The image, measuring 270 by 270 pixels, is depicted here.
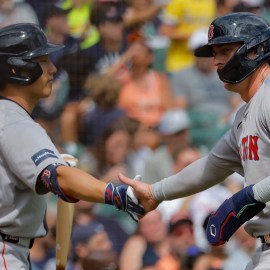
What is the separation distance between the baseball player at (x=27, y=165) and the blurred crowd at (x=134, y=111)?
3.54m

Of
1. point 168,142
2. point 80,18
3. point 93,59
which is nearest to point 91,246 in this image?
point 168,142

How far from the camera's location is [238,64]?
208 inches

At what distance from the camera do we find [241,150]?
5.23 meters

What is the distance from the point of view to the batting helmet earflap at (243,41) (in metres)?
5.27

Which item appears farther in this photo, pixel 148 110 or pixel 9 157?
pixel 148 110

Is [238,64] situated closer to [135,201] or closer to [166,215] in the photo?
[135,201]

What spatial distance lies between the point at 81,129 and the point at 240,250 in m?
2.19

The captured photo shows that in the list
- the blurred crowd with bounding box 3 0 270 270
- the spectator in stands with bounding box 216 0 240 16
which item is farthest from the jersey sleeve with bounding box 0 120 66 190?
the spectator in stands with bounding box 216 0 240 16

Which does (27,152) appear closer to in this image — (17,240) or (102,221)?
(17,240)

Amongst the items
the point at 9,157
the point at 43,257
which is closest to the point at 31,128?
the point at 9,157

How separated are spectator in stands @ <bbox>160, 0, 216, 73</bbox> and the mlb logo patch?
16.2 ft

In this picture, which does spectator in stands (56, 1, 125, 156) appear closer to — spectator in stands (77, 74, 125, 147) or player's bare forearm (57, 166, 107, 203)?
spectator in stands (77, 74, 125, 147)

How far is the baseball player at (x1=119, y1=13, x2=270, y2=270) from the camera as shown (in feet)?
16.3

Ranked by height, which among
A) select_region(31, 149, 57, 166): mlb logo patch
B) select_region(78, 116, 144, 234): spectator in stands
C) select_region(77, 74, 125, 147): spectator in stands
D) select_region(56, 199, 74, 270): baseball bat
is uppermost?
select_region(31, 149, 57, 166): mlb logo patch
